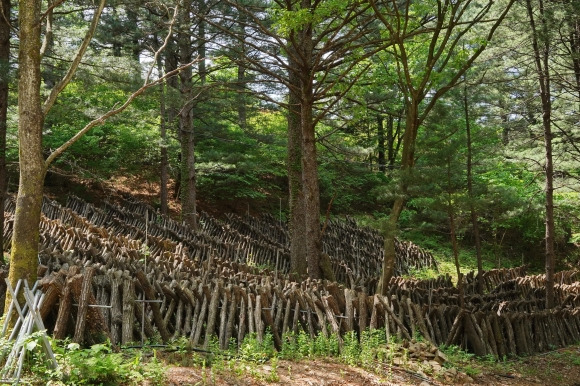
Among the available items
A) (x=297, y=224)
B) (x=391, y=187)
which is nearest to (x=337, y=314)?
(x=391, y=187)

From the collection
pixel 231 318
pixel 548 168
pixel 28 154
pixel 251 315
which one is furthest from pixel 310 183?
pixel 28 154

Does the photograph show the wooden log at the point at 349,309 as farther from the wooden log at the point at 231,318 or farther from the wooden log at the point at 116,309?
the wooden log at the point at 116,309

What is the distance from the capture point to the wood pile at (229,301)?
5328 millimetres

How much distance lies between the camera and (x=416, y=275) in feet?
50.8

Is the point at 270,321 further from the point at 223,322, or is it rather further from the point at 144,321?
the point at 144,321

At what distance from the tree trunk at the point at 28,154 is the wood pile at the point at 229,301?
328 millimetres

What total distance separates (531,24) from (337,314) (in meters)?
8.67

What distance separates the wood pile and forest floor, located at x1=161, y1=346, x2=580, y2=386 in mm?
600

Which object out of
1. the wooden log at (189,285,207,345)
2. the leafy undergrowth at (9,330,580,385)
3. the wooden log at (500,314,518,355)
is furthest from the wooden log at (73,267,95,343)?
the wooden log at (500,314,518,355)

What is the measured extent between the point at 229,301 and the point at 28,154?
9.99 ft

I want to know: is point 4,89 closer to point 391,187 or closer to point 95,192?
point 391,187

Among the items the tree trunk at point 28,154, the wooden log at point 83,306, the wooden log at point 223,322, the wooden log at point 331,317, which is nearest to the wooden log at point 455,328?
Result: the wooden log at point 331,317

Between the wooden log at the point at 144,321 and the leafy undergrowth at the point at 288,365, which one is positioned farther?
the wooden log at the point at 144,321

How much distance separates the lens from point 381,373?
562cm
